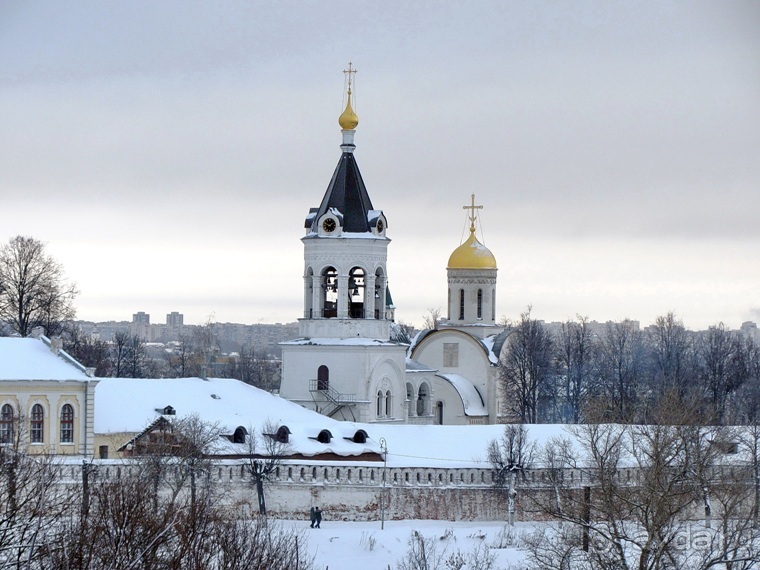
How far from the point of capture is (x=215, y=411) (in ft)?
149

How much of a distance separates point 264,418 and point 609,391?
2184 cm

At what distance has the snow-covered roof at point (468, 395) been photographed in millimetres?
58219

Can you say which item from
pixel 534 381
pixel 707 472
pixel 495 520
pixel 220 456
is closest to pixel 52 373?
pixel 220 456

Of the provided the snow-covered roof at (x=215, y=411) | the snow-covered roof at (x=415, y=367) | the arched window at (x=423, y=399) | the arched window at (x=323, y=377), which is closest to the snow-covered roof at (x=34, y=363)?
the snow-covered roof at (x=215, y=411)

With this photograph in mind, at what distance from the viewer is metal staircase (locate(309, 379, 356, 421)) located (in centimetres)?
4984

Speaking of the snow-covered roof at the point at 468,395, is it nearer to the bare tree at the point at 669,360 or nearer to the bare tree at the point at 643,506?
the bare tree at the point at 669,360

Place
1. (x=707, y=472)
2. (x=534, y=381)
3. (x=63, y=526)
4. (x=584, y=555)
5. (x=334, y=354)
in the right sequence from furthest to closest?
1. (x=534, y=381)
2. (x=334, y=354)
3. (x=707, y=472)
4. (x=584, y=555)
5. (x=63, y=526)

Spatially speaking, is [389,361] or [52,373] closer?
[52,373]

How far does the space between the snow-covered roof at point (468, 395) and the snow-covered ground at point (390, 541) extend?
15.2 metres

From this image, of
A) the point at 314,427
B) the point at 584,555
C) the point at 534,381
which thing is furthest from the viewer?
the point at 534,381

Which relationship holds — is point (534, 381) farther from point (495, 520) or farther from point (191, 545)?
point (191, 545)

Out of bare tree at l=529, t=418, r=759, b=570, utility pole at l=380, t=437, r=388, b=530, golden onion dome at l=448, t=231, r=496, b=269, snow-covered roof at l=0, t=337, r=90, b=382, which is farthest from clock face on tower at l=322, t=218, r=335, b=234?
golden onion dome at l=448, t=231, r=496, b=269

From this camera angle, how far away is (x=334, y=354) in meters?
49.9

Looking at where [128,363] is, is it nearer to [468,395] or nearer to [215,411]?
[468,395]
